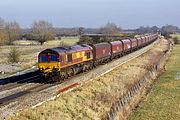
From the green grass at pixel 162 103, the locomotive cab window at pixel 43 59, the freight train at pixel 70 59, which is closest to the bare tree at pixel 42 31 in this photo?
the freight train at pixel 70 59

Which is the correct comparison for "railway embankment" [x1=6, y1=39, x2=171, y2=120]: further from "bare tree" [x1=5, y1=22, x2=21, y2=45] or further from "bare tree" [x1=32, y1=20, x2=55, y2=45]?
"bare tree" [x1=32, y1=20, x2=55, y2=45]

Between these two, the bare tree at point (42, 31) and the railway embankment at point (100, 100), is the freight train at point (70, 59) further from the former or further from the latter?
the bare tree at point (42, 31)

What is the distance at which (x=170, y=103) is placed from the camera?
35094 millimetres

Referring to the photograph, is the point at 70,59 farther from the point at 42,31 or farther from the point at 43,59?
the point at 42,31

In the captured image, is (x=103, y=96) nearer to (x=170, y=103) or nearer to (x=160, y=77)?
(x=170, y=103)

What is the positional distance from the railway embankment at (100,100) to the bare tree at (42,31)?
10792cm

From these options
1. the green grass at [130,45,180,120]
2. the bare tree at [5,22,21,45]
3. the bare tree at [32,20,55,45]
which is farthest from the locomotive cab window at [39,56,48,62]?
the bare tree at [32,20,55,45]

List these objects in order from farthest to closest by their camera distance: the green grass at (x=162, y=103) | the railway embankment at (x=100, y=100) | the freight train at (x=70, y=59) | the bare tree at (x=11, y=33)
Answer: the bare tree at (x=11, y=33), the freight train at (x=70, y=59), the green grass at (x=162, y=103), the railway embankment at (x=100, y=100)

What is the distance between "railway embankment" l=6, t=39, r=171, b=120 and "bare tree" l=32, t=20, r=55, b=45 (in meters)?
108

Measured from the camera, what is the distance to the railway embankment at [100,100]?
25.2m

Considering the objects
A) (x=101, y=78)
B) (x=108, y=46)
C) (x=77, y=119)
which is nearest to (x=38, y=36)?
(x=108, y=46)

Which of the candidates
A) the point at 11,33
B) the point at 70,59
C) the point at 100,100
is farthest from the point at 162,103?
the point at 11,33

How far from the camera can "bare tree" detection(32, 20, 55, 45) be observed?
153m

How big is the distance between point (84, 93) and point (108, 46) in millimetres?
27099
